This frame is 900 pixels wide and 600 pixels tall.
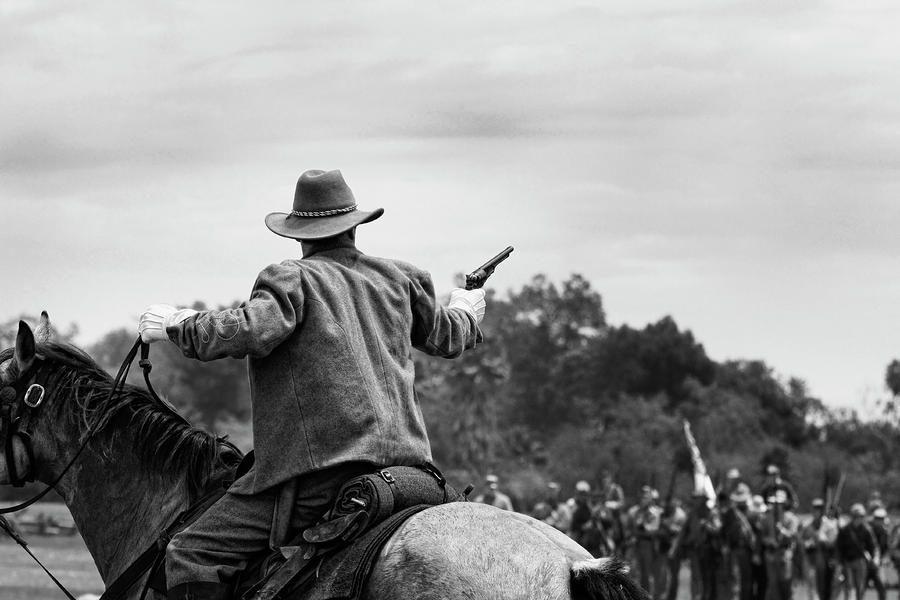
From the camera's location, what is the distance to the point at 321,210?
220 inches

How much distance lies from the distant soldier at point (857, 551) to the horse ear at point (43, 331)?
2320 cm

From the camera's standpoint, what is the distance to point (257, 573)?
5.28m

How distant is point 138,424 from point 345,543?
1.29 m

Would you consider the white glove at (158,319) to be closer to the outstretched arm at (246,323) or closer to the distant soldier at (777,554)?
the outstretched arm at (246,323)

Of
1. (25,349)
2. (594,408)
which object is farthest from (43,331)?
(594,408)

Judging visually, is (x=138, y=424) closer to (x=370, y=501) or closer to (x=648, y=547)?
(x=370, y=501)

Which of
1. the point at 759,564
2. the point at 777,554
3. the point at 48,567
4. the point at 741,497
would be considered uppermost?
the point at 741,497

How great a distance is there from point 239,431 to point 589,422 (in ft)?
74.7

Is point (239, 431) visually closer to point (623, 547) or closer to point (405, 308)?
point (623, 547)

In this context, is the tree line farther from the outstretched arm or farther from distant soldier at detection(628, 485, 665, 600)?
the outstretched arm

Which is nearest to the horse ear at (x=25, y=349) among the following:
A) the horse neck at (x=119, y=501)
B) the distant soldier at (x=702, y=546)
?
the horse neck at (x=119, y=501)

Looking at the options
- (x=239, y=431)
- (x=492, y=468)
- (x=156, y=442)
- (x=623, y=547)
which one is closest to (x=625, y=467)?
(x=492, y=468)

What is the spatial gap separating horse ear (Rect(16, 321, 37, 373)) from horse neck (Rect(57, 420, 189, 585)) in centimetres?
44

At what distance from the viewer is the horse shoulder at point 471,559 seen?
4.65m
